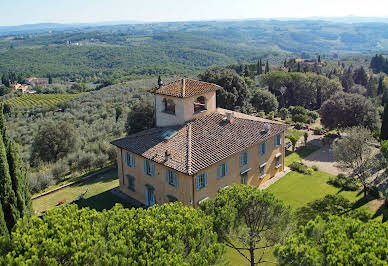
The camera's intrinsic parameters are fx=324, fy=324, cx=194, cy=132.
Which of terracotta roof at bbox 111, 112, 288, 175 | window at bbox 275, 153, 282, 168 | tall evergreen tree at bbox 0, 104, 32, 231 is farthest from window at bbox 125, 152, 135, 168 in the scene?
window at bbox 275, 153, 282, 168

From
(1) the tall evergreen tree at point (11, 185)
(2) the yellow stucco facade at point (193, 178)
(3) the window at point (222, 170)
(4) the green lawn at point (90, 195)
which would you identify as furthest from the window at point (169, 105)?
(1) the tall evergreen tree at point (11, 185)

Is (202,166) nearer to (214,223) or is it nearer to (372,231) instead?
(214,223)

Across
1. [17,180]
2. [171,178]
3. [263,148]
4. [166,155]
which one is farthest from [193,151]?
[17,180]

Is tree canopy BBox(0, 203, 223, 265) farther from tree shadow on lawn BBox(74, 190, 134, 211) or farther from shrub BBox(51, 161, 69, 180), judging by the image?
shrub BBox(51, 161, 69, 180)

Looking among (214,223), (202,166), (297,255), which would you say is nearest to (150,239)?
(214,223)

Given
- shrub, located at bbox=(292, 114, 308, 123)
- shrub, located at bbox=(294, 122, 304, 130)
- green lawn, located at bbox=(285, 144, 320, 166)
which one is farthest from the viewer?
shrub, located at bbox=(292, 114, 308, 123)

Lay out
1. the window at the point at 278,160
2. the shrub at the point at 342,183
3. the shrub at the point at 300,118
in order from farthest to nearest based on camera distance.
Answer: the shrub at the point at 300,118 → the window at the point at 278,160 → the shrub at the point at 342,183

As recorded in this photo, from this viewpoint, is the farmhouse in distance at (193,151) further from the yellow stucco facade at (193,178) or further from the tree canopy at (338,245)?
the tree canopy at (338,245)
